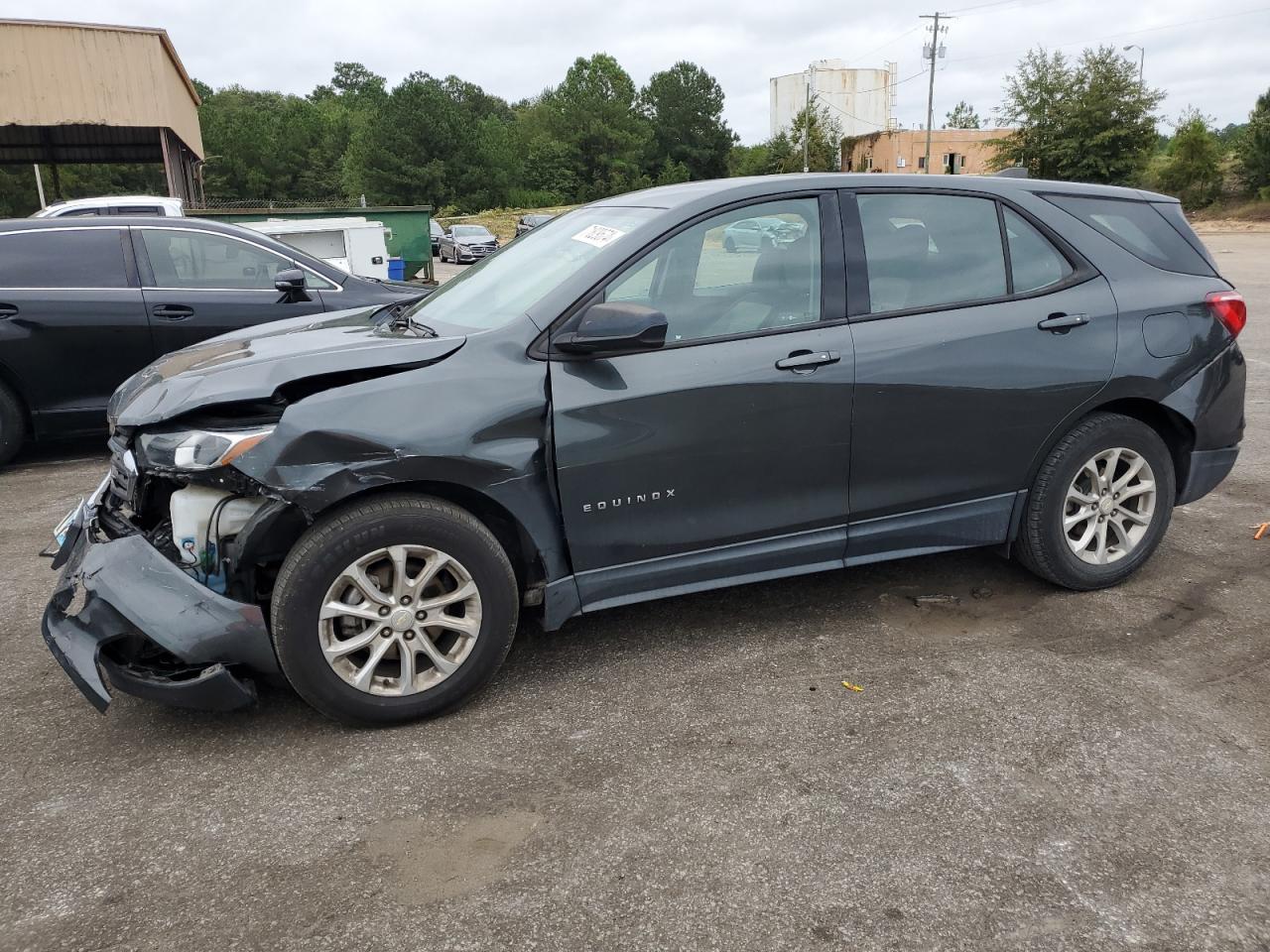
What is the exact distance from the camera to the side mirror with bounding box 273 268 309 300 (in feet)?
21.4

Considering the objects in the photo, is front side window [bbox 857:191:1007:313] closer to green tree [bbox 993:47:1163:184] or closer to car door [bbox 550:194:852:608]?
car door [bbox 550:194:852:608]

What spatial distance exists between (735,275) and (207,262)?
16.0 feet

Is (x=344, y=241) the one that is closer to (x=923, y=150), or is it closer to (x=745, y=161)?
(x=923, y=150)

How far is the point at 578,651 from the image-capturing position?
3756 millimetres

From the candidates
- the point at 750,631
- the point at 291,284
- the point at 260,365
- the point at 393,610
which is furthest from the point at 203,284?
the point at 750,631

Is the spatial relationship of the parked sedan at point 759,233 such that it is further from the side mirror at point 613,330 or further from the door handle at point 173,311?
the door handle at point 173,311

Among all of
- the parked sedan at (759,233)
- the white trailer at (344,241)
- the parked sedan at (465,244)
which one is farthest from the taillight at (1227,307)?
the parked sedan at (465,244)

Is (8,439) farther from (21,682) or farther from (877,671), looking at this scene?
(877,671)

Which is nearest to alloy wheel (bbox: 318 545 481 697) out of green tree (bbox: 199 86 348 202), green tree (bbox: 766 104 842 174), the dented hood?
the dented hood

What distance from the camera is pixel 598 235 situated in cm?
369

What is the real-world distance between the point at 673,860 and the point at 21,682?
2546 millimetres

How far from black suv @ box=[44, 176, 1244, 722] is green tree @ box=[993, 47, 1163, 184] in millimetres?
49844

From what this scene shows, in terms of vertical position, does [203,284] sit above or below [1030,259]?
below

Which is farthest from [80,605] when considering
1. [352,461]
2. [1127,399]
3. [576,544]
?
[1127,399]
